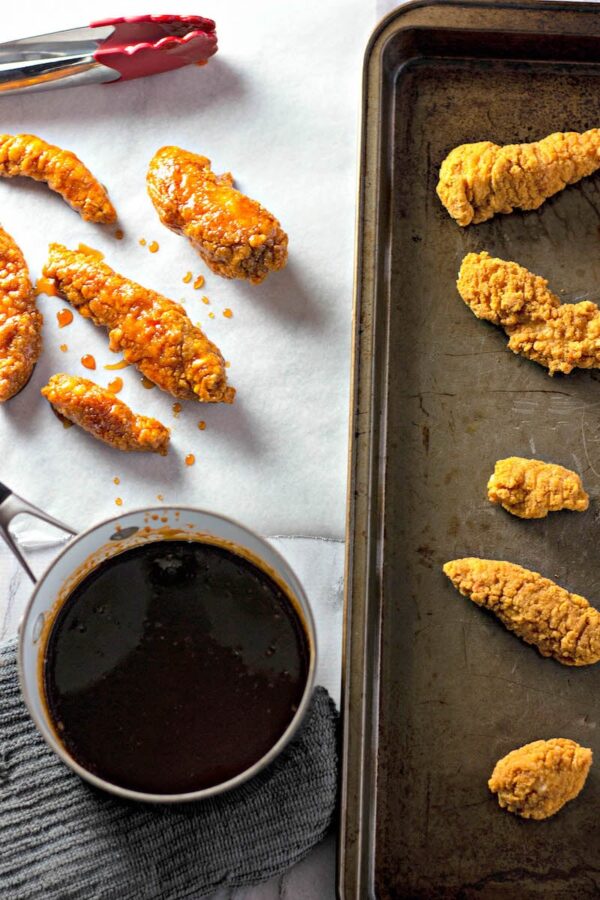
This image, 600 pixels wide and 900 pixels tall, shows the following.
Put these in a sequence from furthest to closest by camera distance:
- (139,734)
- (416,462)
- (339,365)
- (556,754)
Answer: (339,365) < (416,462) < (556,754) < (139,734)

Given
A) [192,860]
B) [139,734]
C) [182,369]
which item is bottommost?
[192,860]

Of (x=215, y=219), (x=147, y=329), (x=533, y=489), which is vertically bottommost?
(x=533, y=489)

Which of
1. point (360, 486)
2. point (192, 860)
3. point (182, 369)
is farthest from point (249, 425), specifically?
point (192, 860)

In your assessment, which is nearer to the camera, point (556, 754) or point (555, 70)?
point (556, 754)

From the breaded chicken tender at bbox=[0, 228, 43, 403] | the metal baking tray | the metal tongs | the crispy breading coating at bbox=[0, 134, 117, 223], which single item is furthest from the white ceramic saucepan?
the metal tongs

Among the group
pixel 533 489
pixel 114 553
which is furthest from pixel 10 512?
pixel 533 489

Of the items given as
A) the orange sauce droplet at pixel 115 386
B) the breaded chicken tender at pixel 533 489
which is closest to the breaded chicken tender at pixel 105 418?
the orange sauce droplet at pixel 115 386

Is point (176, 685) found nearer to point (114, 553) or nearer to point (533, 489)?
point (114, 553)

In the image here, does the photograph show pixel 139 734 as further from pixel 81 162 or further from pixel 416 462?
pixel 81 162
